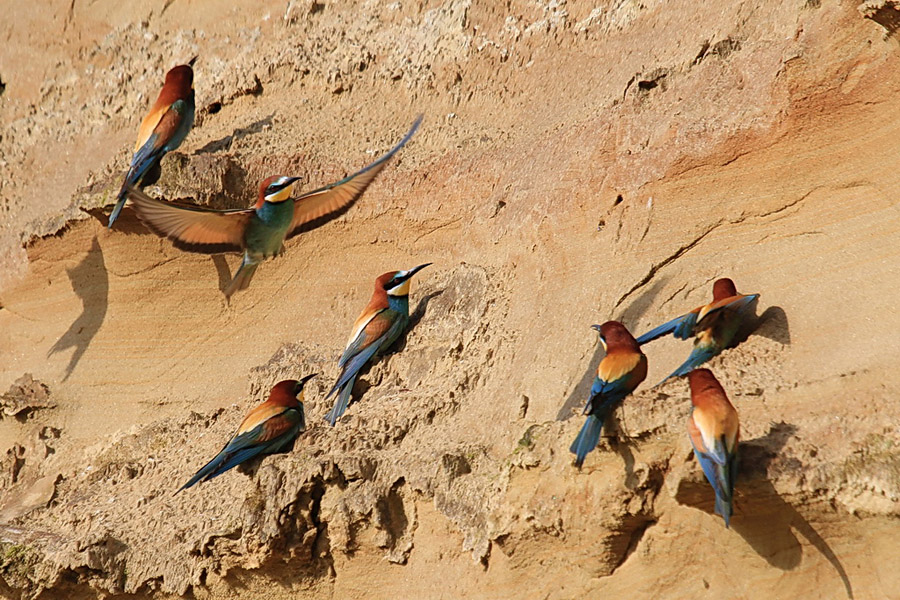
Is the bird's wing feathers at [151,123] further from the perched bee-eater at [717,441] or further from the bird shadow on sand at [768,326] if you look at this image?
the perched bee-eater at [717,441]

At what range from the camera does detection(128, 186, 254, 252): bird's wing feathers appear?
4762mm

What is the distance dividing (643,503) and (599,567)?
12.2 inches

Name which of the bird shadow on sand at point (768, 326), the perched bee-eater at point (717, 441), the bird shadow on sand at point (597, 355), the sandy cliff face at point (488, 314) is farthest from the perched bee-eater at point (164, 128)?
the perched bee-eater at point (717, 441)

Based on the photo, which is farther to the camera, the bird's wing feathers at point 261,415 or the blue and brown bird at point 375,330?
the blue and brown bird at point 375,330

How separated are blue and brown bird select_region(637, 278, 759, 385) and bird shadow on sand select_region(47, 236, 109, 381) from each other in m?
3.46

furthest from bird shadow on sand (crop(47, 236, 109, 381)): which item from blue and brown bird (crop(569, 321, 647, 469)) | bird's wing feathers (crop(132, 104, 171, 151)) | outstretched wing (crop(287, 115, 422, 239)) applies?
blue and brown bird (crop(569, 321, 647, 469))

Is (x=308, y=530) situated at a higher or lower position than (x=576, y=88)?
lower

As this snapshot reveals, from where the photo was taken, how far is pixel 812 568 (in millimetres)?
3285

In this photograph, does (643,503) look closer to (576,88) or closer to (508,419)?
(508,419)

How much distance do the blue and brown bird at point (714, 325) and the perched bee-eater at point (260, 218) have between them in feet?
5.15

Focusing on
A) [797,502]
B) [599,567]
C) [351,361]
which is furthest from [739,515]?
[351,361]

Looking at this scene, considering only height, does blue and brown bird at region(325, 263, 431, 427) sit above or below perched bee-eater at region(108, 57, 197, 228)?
below

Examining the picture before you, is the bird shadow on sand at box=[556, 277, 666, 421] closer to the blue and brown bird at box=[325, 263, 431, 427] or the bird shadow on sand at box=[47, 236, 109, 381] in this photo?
the blue and brown bird at box=[325, 263, 431, 427]

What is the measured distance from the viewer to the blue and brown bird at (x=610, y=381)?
3496 mm
